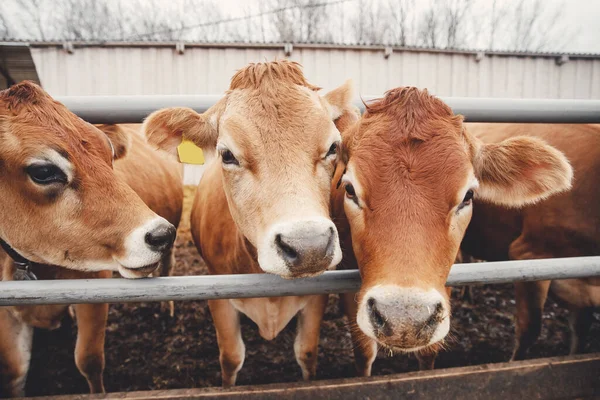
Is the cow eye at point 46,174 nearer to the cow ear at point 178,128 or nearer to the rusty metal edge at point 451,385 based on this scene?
the cow ear at point 178,128

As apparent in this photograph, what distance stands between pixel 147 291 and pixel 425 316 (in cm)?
95

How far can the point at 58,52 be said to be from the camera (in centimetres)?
994

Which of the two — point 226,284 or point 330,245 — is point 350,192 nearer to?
point 330,245

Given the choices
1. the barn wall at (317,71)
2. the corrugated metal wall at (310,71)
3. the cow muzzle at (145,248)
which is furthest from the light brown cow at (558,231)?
the barn wall at (317,71)

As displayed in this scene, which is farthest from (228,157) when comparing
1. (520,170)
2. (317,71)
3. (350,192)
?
(317,71)

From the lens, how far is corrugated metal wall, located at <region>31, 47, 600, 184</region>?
10055 millimetres

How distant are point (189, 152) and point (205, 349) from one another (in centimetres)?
204

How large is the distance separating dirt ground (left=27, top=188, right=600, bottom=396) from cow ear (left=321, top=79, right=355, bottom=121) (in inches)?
65.2

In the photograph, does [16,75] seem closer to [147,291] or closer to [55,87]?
[55,87]

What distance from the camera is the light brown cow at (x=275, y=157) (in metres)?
1.31

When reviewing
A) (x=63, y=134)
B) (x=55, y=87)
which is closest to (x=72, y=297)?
(x=63, y=134)

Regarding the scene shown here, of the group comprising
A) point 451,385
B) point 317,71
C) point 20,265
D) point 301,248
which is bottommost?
point 451,385

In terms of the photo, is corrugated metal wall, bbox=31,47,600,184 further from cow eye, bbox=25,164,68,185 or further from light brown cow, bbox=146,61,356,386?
cow eye, bbox=25,164,68,185

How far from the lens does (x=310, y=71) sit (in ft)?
34.2
